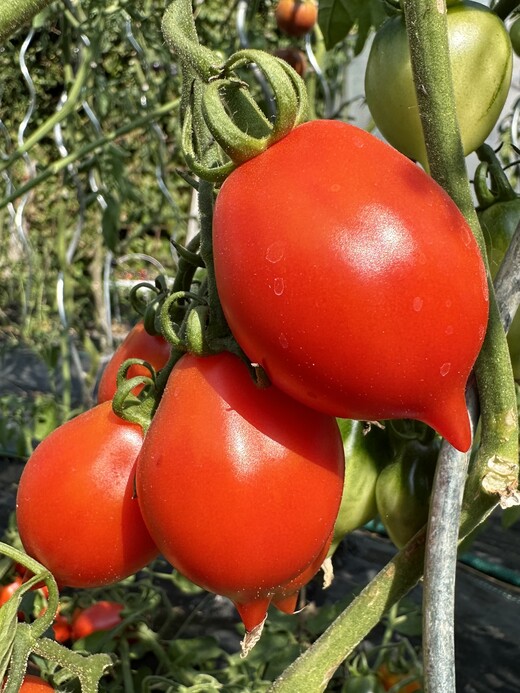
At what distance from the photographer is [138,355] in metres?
0.44

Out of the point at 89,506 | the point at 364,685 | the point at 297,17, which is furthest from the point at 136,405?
the point at 297,17

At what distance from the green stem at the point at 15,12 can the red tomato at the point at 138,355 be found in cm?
18

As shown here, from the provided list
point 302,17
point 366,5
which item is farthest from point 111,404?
point 302,17

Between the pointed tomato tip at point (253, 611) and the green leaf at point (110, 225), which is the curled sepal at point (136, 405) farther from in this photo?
the green leaf at point (110, 225)

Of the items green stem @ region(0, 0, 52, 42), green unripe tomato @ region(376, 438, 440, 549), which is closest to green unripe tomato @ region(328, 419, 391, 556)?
green unripe tomato @ region(376, 438, 440, 549)

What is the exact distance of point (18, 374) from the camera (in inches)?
140

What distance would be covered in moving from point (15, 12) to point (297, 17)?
1635 mm

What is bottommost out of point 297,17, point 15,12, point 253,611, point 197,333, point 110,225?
point 110,225

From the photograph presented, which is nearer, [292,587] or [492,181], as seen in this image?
[292,587]

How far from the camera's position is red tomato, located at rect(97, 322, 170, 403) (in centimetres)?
43

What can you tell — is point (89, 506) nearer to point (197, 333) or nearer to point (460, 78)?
point (197, 333)

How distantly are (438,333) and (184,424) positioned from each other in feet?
0.36

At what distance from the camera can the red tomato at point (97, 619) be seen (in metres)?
1.03

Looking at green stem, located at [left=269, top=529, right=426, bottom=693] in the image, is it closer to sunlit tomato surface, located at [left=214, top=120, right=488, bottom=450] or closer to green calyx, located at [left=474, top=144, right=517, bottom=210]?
sunlit tomato surface, located at [left=214, top=120, right=488, bottom=450]
